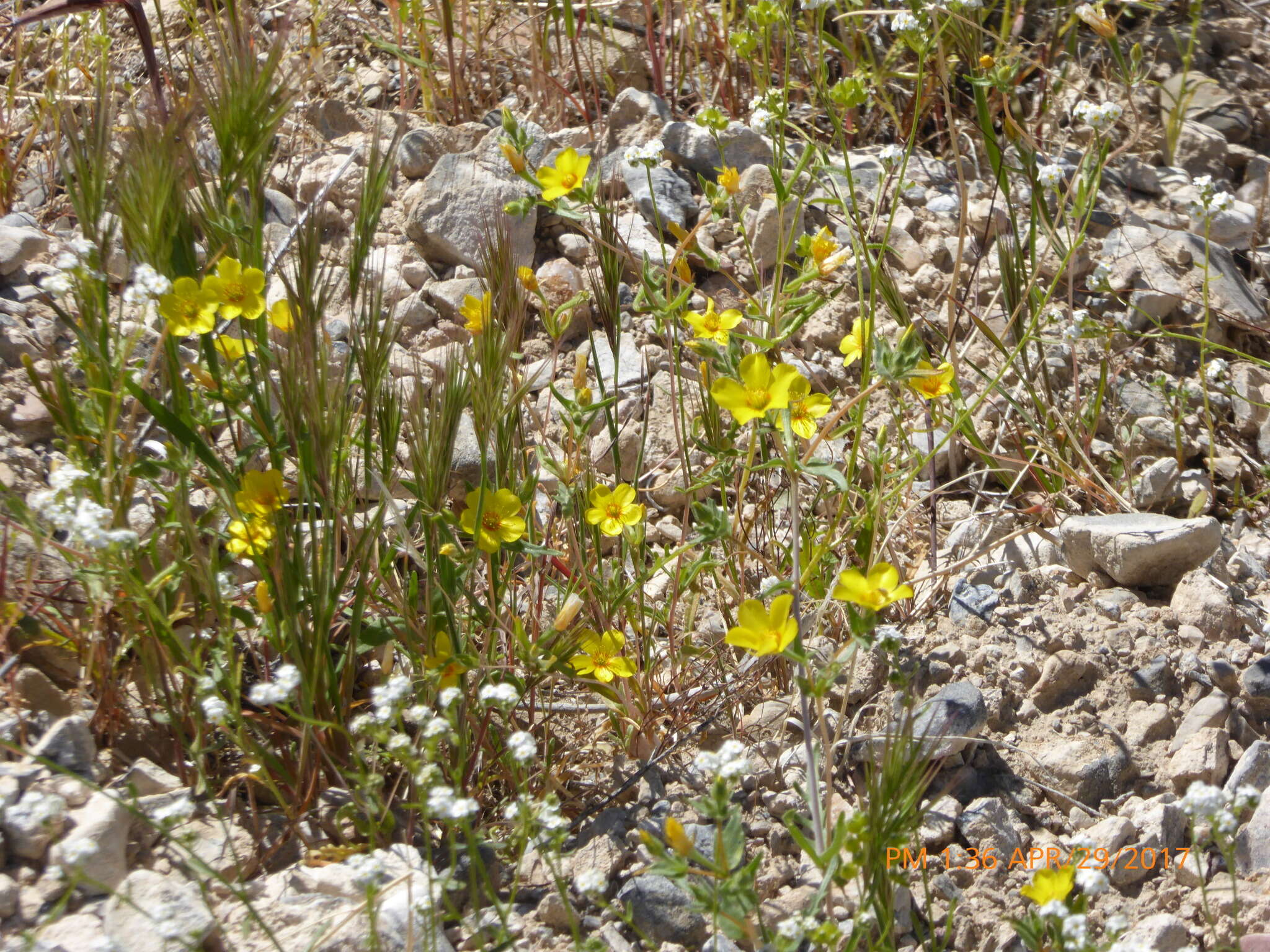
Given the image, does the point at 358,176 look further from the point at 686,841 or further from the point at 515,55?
the point at 686,841

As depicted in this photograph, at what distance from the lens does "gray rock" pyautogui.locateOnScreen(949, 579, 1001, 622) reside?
191 centimetres

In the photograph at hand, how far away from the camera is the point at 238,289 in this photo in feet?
4.89

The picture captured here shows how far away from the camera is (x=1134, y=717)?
1.75 m

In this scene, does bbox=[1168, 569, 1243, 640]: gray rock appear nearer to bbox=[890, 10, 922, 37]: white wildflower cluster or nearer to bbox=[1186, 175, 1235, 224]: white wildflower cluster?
bbox=[1186, 175, 1235, 224]: white wildflower cluster

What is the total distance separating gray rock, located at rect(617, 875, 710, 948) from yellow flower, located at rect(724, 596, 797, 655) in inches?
14.0

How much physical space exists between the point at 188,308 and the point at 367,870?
A: 776 mm

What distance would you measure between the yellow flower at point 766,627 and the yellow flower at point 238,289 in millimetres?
769

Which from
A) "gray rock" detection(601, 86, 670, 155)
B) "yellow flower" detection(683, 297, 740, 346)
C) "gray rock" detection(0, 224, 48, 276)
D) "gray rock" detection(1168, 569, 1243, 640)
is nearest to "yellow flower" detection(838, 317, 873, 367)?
"yellow flower" detection(683, 297, 740, 346)

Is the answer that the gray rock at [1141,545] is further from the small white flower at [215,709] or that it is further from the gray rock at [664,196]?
the small white flower at [215,709]

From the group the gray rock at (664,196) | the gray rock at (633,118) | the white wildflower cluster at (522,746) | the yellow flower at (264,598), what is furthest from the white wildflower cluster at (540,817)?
the gray rock at (633,118)

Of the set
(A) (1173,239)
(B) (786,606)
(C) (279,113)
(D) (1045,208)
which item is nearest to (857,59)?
(D) (1045,208)

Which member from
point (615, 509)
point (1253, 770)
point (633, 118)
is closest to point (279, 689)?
point (615, 509)

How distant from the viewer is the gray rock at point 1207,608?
186 centimetres
